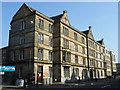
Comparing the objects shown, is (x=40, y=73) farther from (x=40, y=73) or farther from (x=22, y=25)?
(x=22, y=25)

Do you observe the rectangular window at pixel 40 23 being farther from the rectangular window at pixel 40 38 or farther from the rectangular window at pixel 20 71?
the rectangular window at pixel 20 71

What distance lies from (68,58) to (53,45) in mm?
5500

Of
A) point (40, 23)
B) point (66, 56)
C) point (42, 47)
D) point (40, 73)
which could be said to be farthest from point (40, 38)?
point (66, 56)

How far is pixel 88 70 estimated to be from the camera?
170ft

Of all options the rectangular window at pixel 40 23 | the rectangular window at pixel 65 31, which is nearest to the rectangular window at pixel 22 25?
the rectangular window at pixel 40 23

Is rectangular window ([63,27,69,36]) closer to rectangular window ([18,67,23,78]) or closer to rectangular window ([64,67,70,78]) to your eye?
rectangular window ([64,67,70,78])

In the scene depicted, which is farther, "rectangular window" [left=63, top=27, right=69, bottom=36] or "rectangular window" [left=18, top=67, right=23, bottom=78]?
"rectangular window" [left=63, top=27, right=69, bottom=36]

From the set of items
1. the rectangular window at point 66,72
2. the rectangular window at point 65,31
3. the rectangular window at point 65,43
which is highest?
the rectangular window at point 65,31

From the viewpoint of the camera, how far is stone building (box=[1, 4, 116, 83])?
31.8 metres

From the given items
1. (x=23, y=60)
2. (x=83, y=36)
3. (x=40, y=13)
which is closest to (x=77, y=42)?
(x=83, y=36)

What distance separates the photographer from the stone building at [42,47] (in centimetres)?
3185

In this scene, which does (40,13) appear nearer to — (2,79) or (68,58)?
(68,58)

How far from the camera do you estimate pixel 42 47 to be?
33.4 metres

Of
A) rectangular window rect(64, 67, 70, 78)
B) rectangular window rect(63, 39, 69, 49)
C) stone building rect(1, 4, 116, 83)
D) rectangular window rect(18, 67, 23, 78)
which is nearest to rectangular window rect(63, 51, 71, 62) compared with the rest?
stone building rect(1, 4, 116, 83)
